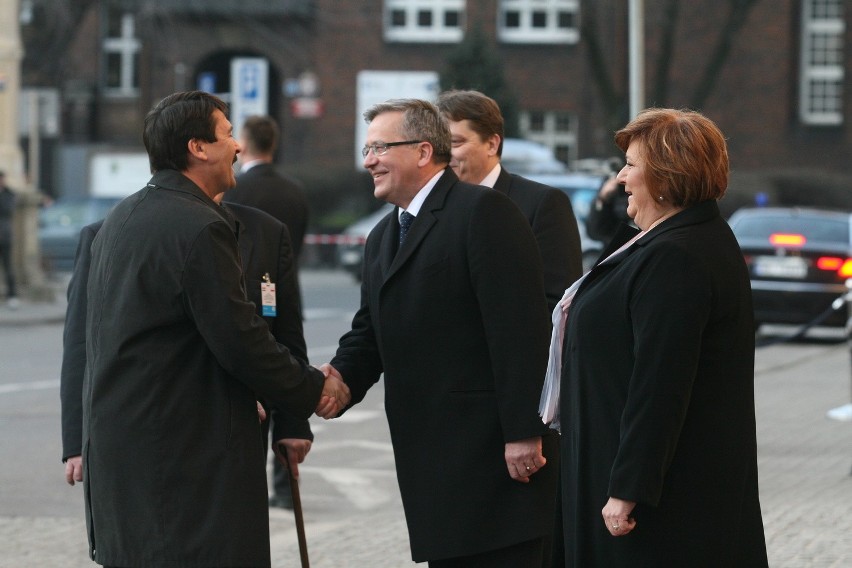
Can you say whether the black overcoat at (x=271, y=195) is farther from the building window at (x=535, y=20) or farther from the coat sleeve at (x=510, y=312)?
the building window at (x=535, y=20)

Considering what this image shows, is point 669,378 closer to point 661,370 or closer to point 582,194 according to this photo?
point 661,370

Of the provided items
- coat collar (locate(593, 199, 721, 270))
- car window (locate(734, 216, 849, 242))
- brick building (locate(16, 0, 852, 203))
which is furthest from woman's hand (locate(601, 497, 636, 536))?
brick building (locate(16, 0, 852, 203))

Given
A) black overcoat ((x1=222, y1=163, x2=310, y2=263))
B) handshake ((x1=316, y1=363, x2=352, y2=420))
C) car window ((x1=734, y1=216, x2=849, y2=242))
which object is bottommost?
car window ((x1=734, y1=216, x2=849, y2=242))

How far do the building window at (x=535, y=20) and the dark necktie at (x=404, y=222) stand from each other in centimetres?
3648

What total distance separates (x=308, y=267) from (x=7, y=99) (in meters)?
12.5

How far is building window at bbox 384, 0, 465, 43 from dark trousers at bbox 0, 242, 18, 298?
2111 centimetres

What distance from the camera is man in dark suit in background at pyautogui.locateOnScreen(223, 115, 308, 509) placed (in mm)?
8547

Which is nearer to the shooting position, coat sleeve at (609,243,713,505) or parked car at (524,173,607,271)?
coat sleeve at (609,243,713,505)

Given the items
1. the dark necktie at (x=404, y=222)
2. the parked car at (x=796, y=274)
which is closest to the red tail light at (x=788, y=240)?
the parked car at (x=796, y=274)

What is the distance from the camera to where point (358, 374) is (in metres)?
5.34

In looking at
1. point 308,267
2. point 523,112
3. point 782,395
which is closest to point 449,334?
point 782,395

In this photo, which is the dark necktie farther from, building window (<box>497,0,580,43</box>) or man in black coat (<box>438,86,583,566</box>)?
building window (<box>497,0,580,43</box>)

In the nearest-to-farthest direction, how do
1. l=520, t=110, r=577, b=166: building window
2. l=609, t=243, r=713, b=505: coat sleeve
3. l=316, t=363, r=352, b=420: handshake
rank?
1. l=609, t=243, r=713, b=505: coat sleeve
2. l=316, t=363, r=352, b=420: handshake
3. l=520, t=110, r=577, b=166: building window

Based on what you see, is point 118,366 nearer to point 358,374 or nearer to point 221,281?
point 221,281
